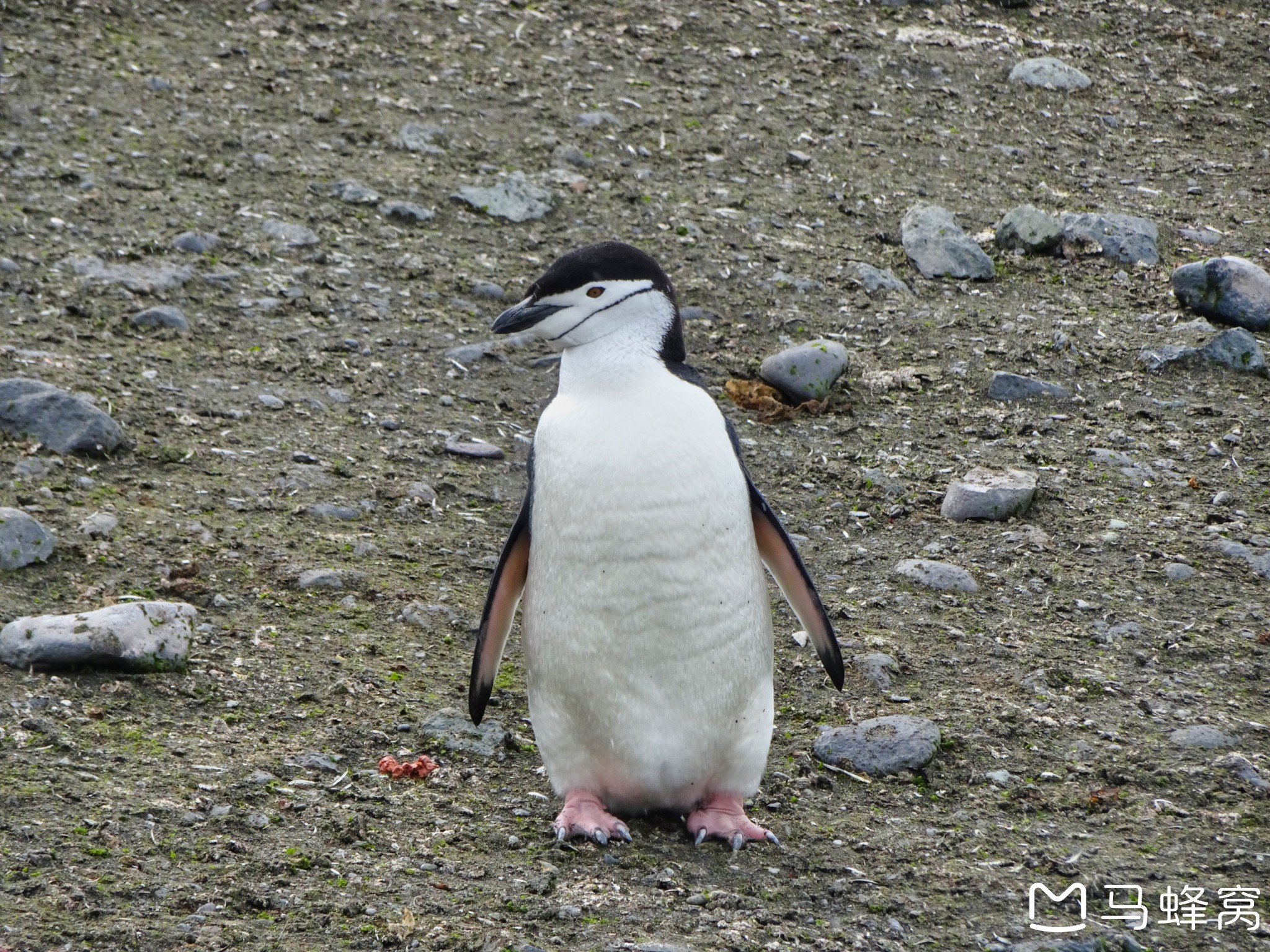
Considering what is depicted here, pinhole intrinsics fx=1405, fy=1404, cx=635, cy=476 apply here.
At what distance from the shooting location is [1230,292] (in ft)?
20.6

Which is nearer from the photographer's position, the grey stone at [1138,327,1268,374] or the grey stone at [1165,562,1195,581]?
the grey stone at [1165,562,1195,581]

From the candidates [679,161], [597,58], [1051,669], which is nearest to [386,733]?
[1051,669]

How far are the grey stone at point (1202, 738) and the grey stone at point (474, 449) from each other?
2643 mm

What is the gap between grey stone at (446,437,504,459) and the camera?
530cm

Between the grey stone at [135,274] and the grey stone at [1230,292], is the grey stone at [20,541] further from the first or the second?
the grey stone at [1230,292]

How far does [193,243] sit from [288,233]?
445 mm

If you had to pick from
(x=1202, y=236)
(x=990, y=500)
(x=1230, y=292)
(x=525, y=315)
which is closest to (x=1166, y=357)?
(x=1230, y=292)

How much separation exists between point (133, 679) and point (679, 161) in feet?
15.6

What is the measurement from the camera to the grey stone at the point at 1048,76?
8727mm

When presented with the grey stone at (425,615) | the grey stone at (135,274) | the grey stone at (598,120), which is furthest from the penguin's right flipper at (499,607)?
the grey stone at (598,120)

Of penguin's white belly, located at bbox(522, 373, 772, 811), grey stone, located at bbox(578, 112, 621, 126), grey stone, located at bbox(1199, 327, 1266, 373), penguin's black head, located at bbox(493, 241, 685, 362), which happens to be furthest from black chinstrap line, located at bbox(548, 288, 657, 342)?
grey stone, located at bbox(578, 112, 621, 126)

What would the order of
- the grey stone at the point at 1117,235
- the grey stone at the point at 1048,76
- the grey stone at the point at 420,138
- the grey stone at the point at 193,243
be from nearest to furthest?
the grey stone at the point at 193,243, the grey stone at the point at 1117,235, the grey stone at the point at 420,138, the grey stone at the point at 1048,76

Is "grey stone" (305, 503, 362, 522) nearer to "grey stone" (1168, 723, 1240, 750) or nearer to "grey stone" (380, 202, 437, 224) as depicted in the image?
"grey stone" (380, 202, 437, 224)

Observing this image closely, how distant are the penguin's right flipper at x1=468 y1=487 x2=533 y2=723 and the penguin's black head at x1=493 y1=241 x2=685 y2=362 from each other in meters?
0.35
